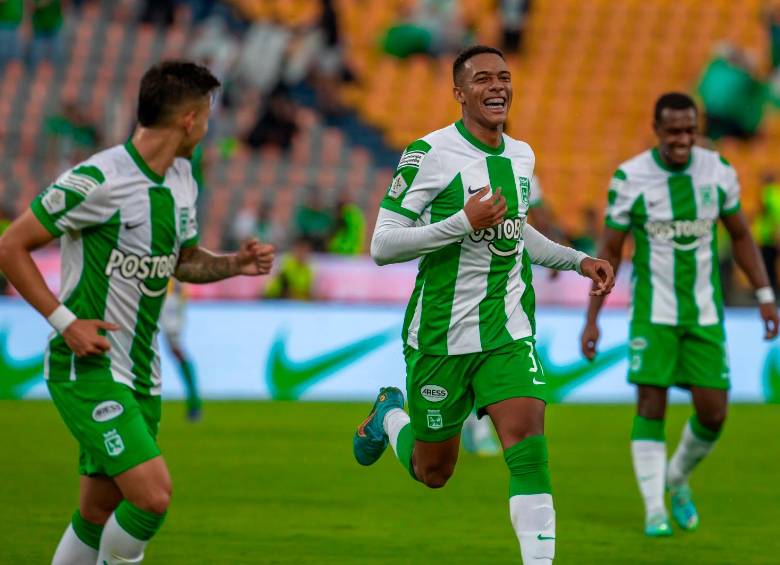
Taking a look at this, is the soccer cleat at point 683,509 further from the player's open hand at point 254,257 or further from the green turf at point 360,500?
the player's open hand at point 254,257

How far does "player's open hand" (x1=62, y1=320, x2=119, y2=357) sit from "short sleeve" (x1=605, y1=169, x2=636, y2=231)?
3.76 meters

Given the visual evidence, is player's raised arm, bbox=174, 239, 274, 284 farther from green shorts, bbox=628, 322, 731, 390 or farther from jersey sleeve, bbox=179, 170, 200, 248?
green shorts, bbox=628, 322, 731, 390

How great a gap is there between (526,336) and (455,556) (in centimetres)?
161

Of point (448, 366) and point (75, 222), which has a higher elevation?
point (75, 222)

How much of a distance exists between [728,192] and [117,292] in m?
4.02

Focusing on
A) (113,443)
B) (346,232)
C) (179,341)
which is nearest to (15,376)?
(179,341)

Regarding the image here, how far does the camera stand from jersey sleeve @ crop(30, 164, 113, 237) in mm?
→ 5055

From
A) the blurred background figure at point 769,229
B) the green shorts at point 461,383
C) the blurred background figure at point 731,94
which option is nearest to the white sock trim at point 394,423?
the green shorts at point 461,383

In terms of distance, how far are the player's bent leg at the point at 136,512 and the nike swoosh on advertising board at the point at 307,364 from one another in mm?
10076

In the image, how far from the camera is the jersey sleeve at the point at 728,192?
792cm

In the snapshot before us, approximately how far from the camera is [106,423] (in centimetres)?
506

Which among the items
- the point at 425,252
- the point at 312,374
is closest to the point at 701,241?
the point at 425,252

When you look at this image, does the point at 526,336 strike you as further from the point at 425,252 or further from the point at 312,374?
the point at 312,374

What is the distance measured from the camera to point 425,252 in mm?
5621
